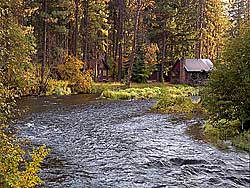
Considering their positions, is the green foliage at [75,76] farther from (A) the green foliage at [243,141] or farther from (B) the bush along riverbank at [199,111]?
(A) the green foliage at [243,141]

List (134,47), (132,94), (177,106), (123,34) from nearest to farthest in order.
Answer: (177,106)
(132,94)
(134,47)
(123,34)

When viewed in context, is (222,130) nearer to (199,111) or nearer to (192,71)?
(199,111)

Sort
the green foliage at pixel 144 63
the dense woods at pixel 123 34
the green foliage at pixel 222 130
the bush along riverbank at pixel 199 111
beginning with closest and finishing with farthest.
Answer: the bush along riverbank at pixel 199 111, the green foliage at pixel 222 130, the dense woods at pixel 123 34, the green foliage at pixel 144 63

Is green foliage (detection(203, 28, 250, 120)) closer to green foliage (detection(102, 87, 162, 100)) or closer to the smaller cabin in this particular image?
green foliage (detection(102, 87, 162, 100))

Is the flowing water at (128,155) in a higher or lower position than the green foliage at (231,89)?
lower

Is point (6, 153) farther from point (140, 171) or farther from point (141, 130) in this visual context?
point (141, 130)

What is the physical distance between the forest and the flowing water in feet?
4.85

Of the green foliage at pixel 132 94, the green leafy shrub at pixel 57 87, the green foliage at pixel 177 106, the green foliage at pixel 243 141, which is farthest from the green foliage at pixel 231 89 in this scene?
the green leafy shrub at pixel 57 87

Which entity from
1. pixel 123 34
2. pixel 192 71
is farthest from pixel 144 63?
pixel 192 71

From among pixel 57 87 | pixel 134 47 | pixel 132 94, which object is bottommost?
pixel 132 94

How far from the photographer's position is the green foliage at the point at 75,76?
3419 centimetres

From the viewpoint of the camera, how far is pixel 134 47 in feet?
127

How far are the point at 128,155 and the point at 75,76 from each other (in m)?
23.3

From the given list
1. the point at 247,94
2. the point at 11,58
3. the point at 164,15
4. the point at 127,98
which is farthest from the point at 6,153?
the point at 164,15
